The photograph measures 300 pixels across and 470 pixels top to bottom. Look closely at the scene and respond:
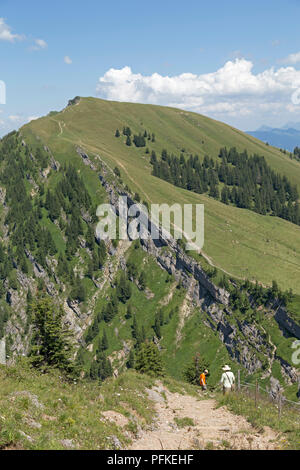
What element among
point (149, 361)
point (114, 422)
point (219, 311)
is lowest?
point (219, 311)

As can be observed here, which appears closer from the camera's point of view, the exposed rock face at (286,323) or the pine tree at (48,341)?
the pine tree at (48,341)

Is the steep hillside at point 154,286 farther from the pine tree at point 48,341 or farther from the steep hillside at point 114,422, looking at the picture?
the steep hillside at point 114,422

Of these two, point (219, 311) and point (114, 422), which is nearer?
point (114, 422)

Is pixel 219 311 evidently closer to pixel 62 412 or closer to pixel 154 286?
pixel 154 286

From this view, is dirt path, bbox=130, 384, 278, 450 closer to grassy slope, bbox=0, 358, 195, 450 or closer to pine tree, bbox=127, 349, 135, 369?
grassy slope, bbox=0, 358, 195, 450

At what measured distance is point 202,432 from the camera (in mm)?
21625

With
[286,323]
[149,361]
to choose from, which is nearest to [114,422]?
[149,361]

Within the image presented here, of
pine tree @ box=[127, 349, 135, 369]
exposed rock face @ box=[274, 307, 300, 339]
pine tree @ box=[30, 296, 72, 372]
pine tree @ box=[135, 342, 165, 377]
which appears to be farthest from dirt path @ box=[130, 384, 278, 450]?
pine tree @ box=[127, 349, 135, 369]

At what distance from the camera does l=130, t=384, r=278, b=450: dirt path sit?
19.3m

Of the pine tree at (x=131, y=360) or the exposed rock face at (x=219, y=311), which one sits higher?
the exposed rock face at (x=219, y=311)

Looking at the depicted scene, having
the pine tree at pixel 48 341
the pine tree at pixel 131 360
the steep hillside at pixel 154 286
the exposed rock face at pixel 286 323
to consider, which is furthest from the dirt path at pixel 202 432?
the pine tree at pixel 131 360

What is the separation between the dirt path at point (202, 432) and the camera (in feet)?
63.5
